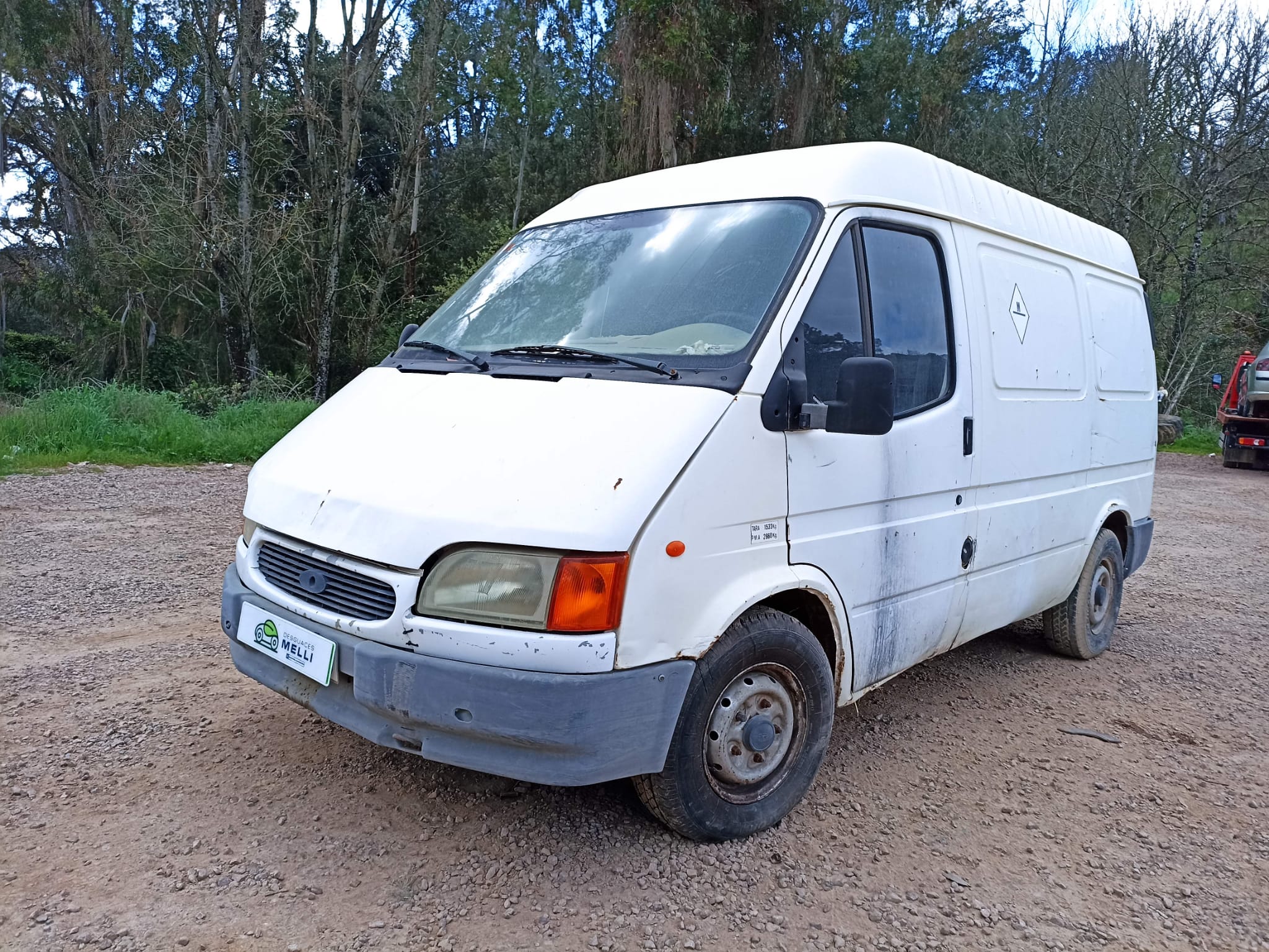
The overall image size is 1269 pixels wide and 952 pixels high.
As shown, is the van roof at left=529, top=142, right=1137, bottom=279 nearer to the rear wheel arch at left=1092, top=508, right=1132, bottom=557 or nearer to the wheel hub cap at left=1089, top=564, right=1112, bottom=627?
the rear wheel arch at left=1092, top=508, right=1132, bottom=557

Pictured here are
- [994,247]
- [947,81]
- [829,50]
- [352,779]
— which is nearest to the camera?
[352,779]

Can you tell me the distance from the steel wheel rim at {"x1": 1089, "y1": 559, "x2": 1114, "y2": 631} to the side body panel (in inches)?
69.0

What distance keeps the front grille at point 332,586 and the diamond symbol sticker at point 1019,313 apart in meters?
3.03

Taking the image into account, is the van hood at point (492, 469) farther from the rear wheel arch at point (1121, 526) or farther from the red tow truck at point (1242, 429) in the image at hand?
the red tow truck at point (1242, 429)

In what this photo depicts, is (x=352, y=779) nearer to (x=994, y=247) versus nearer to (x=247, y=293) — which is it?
(x=994, y=247)

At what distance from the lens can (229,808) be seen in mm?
3025

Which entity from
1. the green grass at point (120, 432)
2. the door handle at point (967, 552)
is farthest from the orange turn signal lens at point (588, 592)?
the green grass at point (120, 432)

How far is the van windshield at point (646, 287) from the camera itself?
3018mm

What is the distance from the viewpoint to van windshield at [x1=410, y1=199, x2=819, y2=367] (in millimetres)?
3018

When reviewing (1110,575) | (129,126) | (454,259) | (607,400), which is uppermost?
(129,126)

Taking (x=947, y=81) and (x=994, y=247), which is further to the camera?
(x=947, y=81)

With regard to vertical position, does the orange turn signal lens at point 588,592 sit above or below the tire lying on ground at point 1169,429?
above

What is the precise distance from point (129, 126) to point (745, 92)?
42.4 feet

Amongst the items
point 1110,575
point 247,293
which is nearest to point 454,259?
point 247,293
